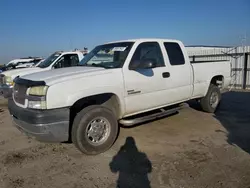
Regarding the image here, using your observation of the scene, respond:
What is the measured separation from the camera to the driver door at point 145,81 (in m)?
4.61

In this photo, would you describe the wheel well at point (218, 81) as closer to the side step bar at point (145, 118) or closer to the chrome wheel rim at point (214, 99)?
the chrome wheel rim at point (214, 99)

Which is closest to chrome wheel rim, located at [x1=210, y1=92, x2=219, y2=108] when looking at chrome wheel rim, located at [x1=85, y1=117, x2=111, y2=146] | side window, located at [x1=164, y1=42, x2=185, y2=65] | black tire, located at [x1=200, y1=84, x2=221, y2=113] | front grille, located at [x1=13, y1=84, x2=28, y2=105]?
black tire, located at [x1=200, y1=84, x2=221, y2=113]

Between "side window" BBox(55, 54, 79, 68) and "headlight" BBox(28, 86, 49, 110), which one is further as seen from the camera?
"side window" BBox(55, 54, 79, 68)

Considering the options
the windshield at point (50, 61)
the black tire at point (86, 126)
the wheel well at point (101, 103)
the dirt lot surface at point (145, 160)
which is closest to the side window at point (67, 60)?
the windshield at point (50, 61)

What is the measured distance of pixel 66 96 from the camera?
3.78 meters

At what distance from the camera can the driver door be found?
461cm

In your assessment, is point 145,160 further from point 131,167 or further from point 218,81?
point 218,81

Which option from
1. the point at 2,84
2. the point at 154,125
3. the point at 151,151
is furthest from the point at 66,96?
the point at 2,84

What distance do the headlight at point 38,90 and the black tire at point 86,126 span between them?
2.35 ft

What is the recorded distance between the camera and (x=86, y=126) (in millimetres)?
4117

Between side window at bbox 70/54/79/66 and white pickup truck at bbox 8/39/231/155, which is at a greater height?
side window at bbox 70/54/79/66

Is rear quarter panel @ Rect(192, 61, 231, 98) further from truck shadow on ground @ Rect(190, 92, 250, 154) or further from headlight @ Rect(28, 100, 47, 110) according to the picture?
headlight @ Rect(28, 100, 47, 110)

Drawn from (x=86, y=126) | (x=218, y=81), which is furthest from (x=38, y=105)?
(x=218, y=81)

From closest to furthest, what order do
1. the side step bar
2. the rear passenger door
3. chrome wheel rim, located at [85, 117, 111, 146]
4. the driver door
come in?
chrome wheel rim, located at [85, 117, 111, 146] < the driver door < the side step bar < the rear passenger door
